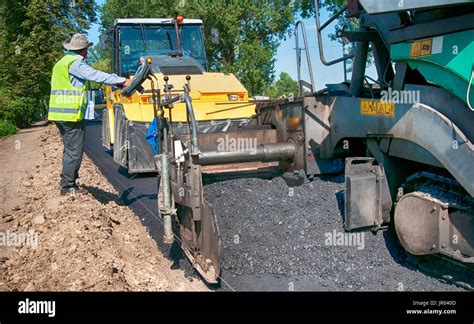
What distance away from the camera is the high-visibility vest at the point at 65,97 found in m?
5.73

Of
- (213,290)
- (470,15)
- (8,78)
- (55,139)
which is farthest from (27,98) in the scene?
(470,15)

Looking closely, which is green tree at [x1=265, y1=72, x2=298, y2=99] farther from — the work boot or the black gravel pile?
the work boot

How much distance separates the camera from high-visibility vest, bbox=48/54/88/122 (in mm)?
5730

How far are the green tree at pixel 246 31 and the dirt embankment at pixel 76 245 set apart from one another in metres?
11.8

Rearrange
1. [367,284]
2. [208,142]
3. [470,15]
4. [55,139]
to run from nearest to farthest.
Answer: [470,15], [367,284], [208,142], [55,139]

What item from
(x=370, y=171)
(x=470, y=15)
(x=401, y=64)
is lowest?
(x=370, y=171)

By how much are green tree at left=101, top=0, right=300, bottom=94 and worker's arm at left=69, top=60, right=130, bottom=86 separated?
485 inches

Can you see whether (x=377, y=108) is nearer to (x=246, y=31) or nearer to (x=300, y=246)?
(x=300, y=246)

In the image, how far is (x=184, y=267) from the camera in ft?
14.4

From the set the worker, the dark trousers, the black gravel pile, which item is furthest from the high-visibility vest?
the black gravel pile
